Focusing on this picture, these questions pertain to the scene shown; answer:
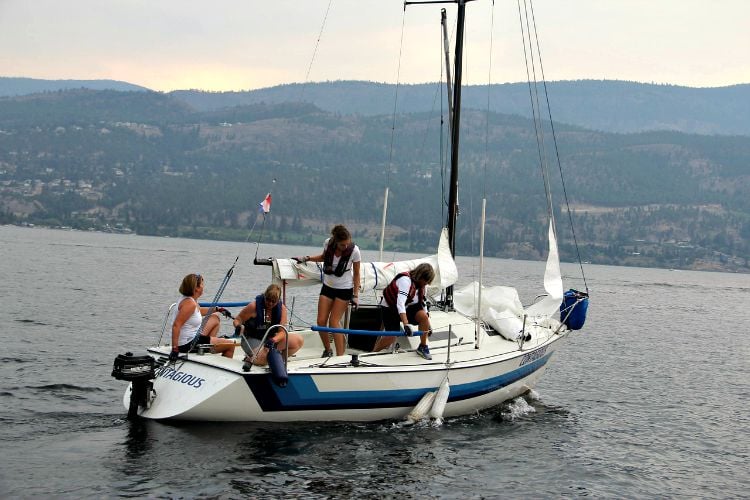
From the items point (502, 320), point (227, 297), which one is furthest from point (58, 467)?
point (227, 297)

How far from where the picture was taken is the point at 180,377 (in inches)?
516

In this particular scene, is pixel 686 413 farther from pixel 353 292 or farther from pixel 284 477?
pixel 284 477

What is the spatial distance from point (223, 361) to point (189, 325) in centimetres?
85

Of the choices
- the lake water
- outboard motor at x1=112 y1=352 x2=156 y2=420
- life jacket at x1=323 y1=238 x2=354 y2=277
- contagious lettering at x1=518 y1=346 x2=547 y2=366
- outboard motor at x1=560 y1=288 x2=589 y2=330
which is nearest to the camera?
the lake water

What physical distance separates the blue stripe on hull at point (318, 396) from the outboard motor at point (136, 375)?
147 cm

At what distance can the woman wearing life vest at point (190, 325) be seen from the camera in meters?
13.2

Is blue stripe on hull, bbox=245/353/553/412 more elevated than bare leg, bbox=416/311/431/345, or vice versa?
bare leg, bbox=416/311/431/345

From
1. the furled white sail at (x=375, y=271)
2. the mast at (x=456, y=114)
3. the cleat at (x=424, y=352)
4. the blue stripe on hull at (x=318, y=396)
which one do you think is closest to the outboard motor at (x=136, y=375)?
the blue stripe on hull at (x=318, y=396)

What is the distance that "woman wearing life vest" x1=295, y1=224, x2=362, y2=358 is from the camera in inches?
566

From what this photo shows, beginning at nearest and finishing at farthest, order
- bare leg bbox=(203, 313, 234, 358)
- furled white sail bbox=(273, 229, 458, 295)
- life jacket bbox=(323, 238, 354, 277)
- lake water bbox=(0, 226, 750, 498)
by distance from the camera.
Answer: lake water bbox=(0, 226, 750, 498) < bare leg bbox=(203, 313, 234, 358) < life jacket bbox=(323, 238, 354, 277) < furled white sail bbox=(273, 229, 458, 295)

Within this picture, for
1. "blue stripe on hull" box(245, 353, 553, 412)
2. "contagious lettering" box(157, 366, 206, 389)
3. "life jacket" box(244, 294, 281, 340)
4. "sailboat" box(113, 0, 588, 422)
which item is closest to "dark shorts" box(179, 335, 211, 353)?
"sailboat" box(113, 0, 588, 422)

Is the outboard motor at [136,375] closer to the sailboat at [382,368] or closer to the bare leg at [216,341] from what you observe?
the sailboat at [382,368]

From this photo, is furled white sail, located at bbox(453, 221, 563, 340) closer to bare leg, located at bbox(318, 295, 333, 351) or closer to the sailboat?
the sailboat

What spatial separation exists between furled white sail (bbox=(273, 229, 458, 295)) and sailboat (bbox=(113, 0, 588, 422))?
0.02m
